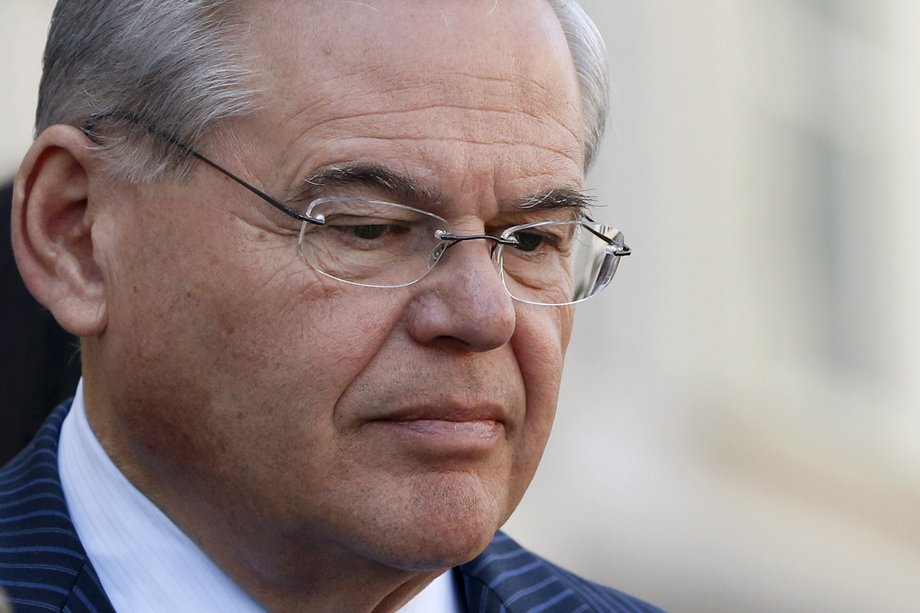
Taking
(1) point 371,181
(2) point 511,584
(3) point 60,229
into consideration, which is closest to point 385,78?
(1) point 371,181

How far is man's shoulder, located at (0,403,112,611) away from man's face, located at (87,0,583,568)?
192 mm

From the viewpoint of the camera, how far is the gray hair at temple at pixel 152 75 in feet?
8.11

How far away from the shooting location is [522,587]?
301cm

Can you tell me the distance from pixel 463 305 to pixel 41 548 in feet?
2.93

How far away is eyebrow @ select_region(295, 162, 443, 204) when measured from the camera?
2.39 meters

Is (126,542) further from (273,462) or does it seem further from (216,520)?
(273,462)

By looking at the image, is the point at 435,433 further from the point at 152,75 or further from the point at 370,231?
the point at 152,75

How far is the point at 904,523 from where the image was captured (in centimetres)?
1002

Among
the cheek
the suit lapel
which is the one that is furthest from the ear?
the suit lapel

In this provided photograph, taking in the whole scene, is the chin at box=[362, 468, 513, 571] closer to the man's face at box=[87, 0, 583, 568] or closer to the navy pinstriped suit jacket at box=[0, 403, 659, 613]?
the man's face at box=[87, 0, 583, 568]

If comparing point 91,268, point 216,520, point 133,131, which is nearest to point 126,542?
point 216,520

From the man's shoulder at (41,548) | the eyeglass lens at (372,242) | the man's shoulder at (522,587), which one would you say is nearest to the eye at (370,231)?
the eyeglass lens at (372,242)

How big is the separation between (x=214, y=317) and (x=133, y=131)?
1.36ft

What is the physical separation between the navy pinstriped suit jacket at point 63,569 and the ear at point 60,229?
322 millimetres
